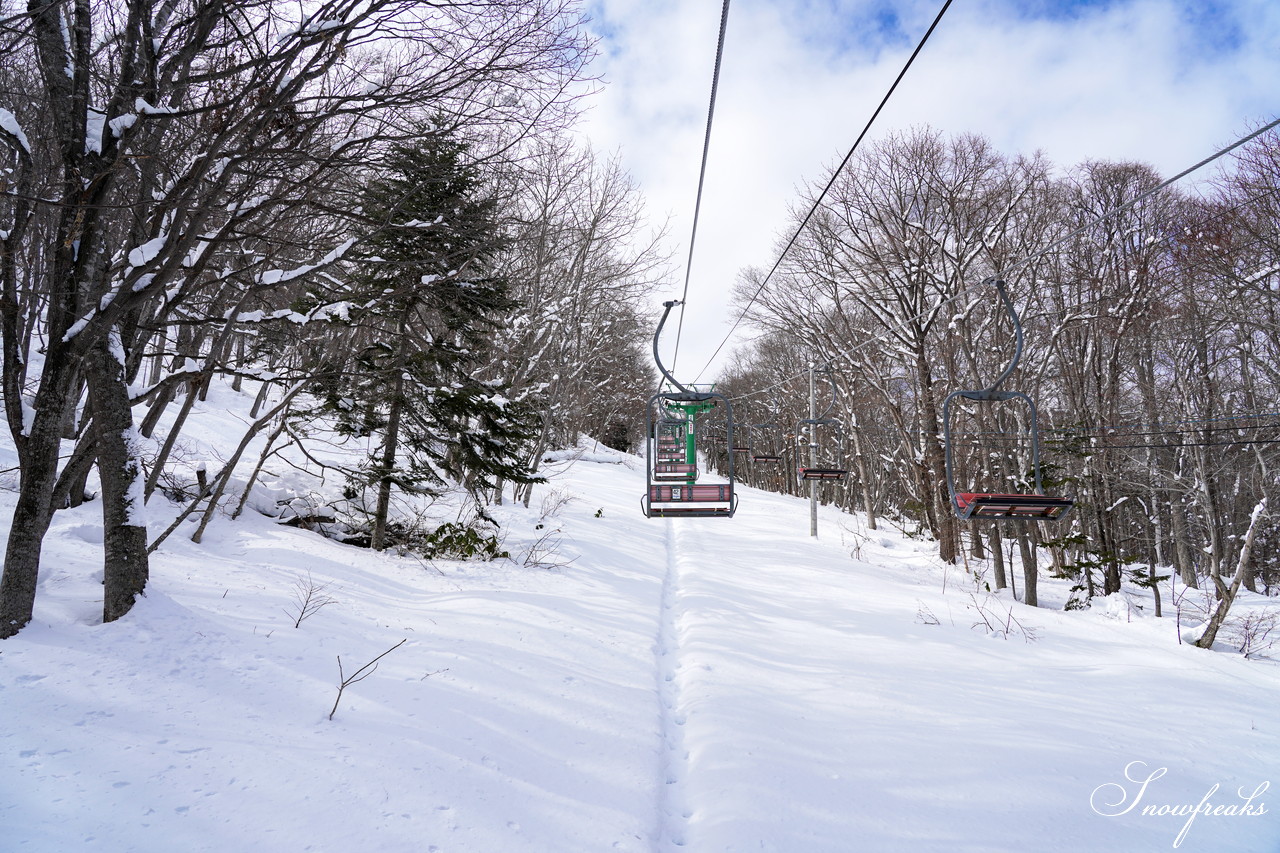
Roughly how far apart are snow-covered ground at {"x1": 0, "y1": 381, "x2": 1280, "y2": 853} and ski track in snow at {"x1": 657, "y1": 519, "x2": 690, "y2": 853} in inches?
1.3

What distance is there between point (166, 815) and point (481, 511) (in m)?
7.75

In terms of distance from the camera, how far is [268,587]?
21.6ft

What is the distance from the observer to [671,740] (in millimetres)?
5359

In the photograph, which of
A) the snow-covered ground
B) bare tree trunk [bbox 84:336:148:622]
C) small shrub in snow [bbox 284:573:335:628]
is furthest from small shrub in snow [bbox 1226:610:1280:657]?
bare tree trunk [bbox 84:336:148:622]

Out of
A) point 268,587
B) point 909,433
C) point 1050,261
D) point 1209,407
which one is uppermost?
point 1050,261

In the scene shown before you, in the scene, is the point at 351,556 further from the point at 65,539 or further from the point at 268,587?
the point at 65,539

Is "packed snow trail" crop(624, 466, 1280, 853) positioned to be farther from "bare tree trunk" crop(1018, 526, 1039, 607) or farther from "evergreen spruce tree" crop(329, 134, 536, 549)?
"evergreen spruce tree" crop(329, 134, 536, 549)

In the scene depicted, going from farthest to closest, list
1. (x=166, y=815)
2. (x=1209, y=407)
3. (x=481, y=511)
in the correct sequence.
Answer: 1. (x=1209, y=407)
2. (x=481, y=511)
3. (x=166, y=815)

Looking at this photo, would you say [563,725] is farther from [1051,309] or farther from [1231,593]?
[1051,309]

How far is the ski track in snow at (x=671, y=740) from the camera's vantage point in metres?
4.13

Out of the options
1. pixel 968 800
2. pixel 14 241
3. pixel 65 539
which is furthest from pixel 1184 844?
pixel 65 539

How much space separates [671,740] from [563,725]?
1.03m

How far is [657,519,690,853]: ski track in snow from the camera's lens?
413cm

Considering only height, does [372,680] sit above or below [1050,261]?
below
